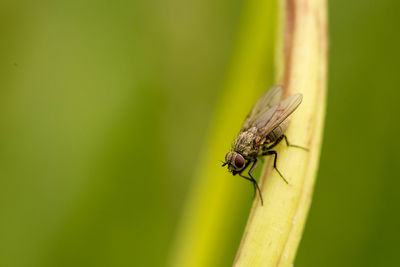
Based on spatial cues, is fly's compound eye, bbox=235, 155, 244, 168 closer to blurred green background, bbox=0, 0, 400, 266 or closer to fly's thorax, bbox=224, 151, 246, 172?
fly's thorax, bbox=224, 151, 246, 172

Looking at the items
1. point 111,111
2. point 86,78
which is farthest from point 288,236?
point 86,78

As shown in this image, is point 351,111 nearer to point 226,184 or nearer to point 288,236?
point 226,184

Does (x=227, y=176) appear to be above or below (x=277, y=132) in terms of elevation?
below

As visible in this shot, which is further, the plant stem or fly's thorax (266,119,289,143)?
fly's thorax (266,119,289,143)

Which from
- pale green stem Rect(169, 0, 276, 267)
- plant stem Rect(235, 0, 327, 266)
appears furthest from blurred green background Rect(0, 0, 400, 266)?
plant stem Rect(235, 0, 327, 266)

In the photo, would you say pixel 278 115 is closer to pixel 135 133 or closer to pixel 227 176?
pixel 227 176

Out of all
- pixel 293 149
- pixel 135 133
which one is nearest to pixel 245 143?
pixel 135 133

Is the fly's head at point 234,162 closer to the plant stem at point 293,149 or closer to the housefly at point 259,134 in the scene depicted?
the housefly at point 259,134
